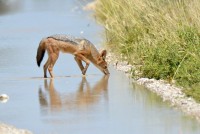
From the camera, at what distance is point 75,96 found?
14633 millimetres

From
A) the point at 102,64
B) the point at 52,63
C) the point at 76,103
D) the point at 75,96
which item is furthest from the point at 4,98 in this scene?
the point at 102,64

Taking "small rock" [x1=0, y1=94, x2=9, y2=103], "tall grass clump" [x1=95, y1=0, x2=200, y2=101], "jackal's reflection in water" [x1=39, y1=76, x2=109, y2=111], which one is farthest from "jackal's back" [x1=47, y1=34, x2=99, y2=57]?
A: "small rock" [x1=0, y1=94, x2=9, y2=103]

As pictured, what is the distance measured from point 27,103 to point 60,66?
521 centimetres

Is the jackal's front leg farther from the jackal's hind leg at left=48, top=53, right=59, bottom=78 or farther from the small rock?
the small rock

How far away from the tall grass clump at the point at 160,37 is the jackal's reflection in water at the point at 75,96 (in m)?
1.09

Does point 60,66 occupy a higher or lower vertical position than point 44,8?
lower

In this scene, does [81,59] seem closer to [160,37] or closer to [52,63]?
[52,63]

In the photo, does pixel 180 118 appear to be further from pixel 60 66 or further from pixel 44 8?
Answer: pixel 44 8

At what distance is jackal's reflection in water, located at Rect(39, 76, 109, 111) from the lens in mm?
13648

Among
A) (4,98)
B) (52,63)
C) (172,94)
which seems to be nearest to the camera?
(172,94)

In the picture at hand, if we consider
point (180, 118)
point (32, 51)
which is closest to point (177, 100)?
point (180, 118)

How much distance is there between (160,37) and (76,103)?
392 centimetres

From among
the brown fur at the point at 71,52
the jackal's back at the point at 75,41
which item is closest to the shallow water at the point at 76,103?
the brown fur at the point at 71,52

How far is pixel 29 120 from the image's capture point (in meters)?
12.5
